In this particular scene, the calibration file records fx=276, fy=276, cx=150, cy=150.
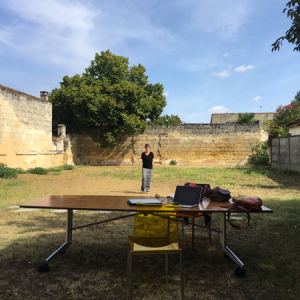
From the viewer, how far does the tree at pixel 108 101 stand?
55.4ft

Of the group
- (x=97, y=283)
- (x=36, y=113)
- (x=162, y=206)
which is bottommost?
(x=97, y=283)

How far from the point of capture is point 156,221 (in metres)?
2.72

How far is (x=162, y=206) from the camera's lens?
103 inches

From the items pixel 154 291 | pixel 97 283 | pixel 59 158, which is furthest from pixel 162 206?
pixel 59 158

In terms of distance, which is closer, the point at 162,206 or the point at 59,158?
the point at 162,206

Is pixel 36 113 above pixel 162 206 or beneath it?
above

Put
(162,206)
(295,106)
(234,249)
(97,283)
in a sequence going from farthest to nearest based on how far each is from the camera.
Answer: (295,106), (234,249), (97,283), (162,206)

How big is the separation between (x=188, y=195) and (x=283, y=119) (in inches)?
572

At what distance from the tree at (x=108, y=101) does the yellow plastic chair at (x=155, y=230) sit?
14303 millimetres

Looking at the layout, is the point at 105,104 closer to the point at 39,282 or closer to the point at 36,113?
the point at 36,113

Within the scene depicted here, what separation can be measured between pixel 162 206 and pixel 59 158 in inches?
577

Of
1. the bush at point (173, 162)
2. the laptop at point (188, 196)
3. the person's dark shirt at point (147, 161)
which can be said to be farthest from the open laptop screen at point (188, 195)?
the bush at point (173, 162)

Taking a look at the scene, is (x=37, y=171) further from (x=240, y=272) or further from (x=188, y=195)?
(x=240, y=272)

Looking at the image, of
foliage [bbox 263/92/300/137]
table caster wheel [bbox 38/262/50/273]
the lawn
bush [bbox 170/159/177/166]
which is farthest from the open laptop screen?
bush [bbox 170/159/177/166]
